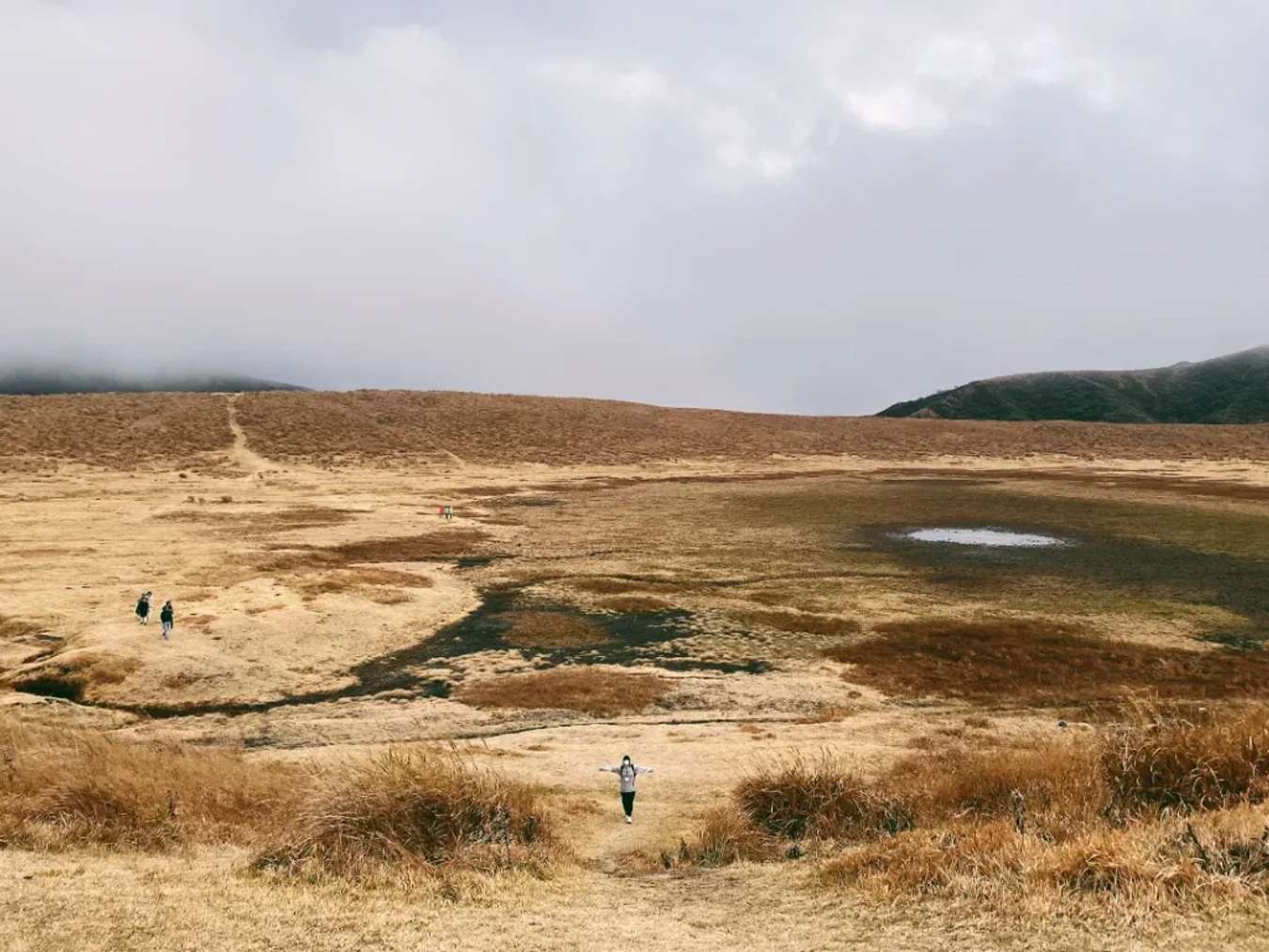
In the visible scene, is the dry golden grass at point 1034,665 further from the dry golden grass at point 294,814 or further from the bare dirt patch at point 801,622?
the dry golden grass at point 294,814

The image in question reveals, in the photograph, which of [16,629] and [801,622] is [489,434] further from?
[801,622]

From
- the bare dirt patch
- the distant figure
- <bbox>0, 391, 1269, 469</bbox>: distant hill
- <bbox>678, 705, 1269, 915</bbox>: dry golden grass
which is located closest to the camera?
<bbox>678, 705, 1269, 915</bbox>: dry golden grass

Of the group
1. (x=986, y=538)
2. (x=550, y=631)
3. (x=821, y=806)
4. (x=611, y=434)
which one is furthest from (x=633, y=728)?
(x=611, y=434)

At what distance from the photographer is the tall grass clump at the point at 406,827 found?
1021 centimetres

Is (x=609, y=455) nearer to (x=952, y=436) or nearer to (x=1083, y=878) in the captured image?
(x=952, y=436)

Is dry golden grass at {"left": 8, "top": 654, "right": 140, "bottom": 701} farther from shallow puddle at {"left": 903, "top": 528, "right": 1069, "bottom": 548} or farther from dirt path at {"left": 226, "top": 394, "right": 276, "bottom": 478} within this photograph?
dirt path at {"left": 226, "top": 394, "right": 276, "bottom": 478}

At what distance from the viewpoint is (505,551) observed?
45.8 meters

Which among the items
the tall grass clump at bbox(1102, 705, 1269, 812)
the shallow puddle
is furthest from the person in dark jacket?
the shallow puddle

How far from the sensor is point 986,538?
4981cm

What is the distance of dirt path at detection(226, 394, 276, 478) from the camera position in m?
92.6

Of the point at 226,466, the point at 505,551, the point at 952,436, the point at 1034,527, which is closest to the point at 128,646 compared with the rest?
the point at 505,551

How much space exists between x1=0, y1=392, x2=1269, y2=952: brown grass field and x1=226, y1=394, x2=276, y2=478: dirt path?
1175 inches

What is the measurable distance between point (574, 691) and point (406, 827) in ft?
41.1

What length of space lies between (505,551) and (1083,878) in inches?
1544
